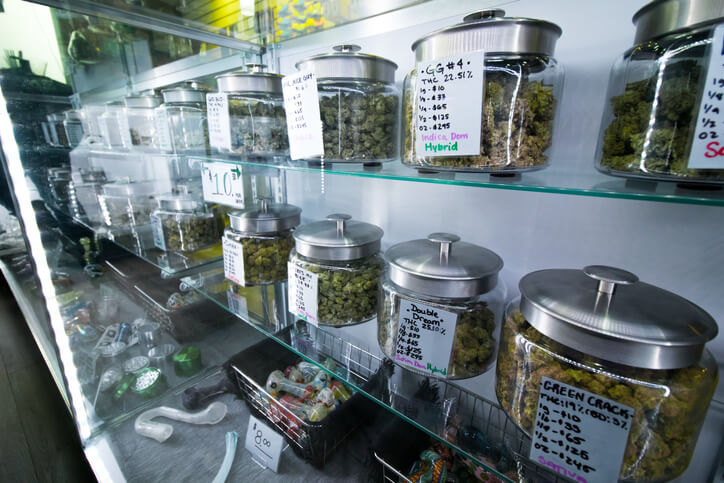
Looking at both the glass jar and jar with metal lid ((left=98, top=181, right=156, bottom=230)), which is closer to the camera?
the glass jar

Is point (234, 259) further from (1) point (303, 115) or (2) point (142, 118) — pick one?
(2) point (142, 118)

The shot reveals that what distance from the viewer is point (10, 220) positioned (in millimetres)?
1787

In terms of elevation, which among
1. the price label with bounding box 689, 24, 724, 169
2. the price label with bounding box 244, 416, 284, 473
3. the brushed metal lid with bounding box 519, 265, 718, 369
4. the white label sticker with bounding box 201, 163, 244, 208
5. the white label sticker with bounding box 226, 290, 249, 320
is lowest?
the price label with bounding box 244, 416, 284, 473

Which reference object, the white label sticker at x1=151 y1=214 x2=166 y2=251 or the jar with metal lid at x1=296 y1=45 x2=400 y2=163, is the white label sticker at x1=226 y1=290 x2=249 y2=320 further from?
the jar with metal lid at x1=296 y1=45 x2=400 y2=163

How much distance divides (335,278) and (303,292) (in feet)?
0.23

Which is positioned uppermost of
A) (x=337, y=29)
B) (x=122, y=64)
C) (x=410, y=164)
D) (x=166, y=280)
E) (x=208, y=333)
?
(x=122, y=64)

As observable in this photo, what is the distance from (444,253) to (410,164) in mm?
143

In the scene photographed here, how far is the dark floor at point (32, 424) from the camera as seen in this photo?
1.13 meters

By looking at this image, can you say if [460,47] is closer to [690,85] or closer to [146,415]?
[690,85]

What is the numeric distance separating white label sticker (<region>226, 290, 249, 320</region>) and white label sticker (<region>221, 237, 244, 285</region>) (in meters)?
0.11

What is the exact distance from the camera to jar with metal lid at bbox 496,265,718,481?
31 cm

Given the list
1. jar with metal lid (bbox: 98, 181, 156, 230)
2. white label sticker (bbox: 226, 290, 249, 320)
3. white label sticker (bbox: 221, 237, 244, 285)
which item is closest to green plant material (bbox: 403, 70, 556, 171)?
white label sticker (bbox: 221, 237, 244, 285)

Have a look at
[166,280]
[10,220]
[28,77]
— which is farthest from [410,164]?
[10,220]

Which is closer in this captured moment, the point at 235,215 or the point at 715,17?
the point at 715,17
